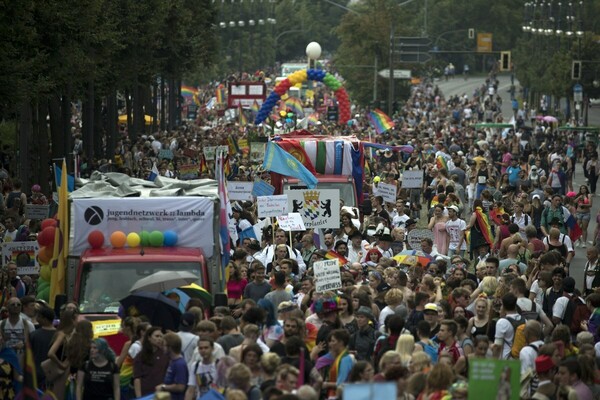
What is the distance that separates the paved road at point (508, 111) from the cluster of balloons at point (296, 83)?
906 centimetres

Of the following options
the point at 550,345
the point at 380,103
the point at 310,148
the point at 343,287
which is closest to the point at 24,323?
the point at 343,287

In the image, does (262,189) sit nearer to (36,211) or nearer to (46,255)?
(36,211)

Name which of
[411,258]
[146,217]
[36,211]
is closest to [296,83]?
[36,211]

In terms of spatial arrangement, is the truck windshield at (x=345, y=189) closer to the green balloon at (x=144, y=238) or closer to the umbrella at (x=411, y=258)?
the umbrella at (x=411, y=258)

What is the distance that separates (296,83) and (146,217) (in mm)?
42254

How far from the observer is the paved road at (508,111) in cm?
2930

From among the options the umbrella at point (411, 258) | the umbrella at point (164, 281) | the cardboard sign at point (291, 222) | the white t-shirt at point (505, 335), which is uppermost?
the umbrella at point (164, 281)

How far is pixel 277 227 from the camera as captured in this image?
25.1 m

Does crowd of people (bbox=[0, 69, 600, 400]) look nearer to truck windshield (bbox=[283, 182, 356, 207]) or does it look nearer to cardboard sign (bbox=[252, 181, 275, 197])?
cardboard sign (bbox=[252, 181, 275, 197])

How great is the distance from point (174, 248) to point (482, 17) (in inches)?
5987

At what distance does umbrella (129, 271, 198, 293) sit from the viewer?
16.6 m

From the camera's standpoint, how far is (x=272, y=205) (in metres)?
24.7

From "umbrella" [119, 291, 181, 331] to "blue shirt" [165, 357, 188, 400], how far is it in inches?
67.7

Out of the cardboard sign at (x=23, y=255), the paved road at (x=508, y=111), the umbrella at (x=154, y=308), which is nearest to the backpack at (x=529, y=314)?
the umbrella at (x=154, y=308)
